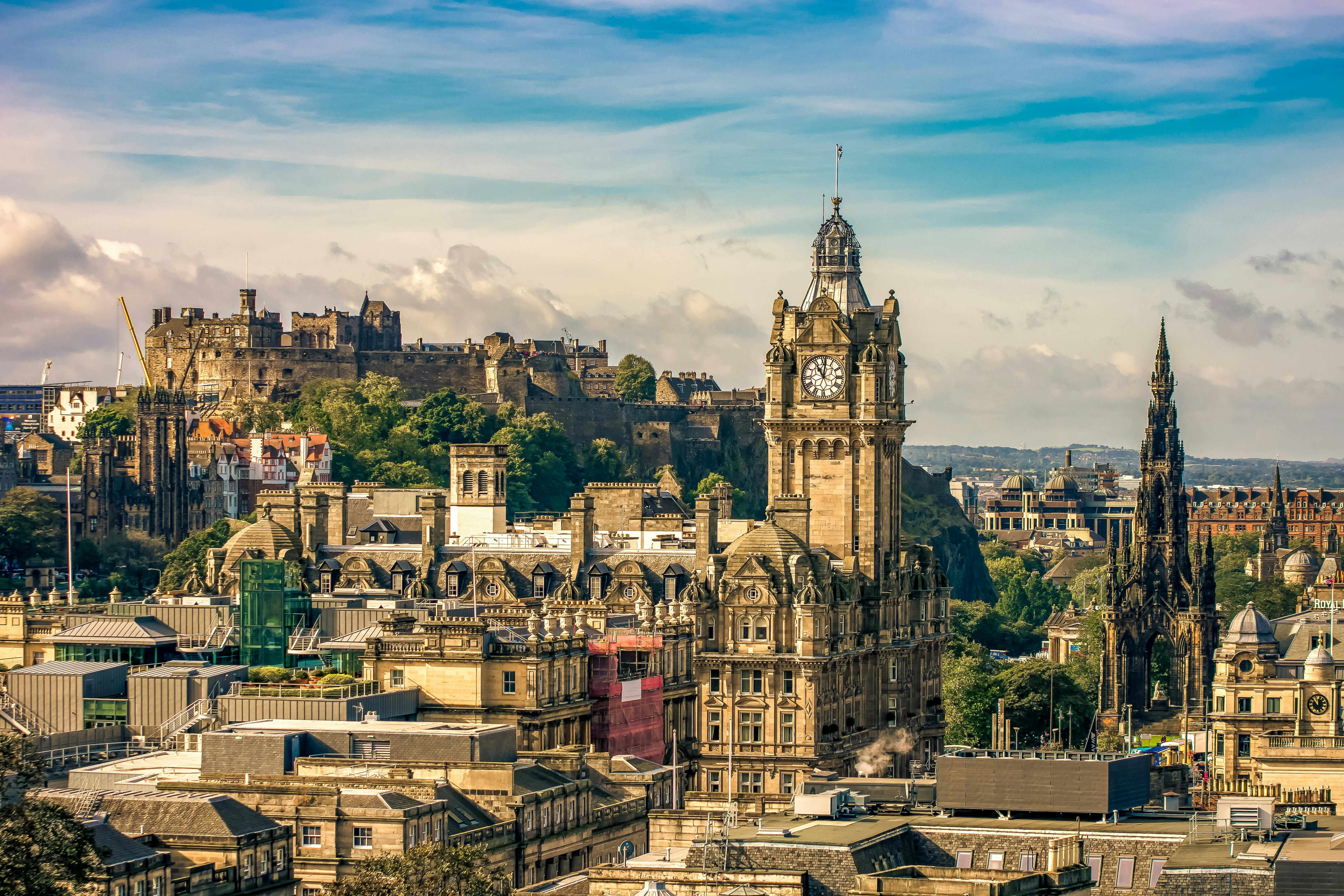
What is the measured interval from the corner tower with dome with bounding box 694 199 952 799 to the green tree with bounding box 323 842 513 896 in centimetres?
4893

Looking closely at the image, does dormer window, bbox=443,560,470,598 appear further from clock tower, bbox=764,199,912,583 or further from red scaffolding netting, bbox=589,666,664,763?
red scaffolding netting, bbox=589,666,664,763

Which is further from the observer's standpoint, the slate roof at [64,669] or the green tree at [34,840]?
the slate roof at [64,669]

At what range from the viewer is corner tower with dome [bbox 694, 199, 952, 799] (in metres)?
121

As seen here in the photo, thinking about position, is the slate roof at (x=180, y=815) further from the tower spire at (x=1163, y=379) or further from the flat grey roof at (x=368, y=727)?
the tower spire at (x=1163, y=379)

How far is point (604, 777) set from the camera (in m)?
94.6

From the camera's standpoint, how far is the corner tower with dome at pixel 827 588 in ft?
396

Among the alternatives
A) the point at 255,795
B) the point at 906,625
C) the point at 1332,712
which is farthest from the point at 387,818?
the point at 906,625

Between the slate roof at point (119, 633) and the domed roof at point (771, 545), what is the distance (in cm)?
2374

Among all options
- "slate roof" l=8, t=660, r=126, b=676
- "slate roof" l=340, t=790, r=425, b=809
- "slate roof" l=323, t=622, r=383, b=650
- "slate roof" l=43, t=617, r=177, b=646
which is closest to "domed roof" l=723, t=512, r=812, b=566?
"slate roof" l=323, t=622, r=383, b=650

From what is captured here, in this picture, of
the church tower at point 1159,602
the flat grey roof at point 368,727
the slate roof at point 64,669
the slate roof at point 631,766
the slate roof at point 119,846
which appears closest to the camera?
the slate roof at point 119,846

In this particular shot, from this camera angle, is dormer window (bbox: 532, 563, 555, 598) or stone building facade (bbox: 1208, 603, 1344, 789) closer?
stone building facade (bbox: 1208, 603, 1344, 789)

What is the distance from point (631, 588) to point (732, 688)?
42.5 ft

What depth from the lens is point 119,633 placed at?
112438 millimetres

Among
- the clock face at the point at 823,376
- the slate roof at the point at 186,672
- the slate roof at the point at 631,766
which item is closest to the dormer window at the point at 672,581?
the clock face at the point at 823,376
